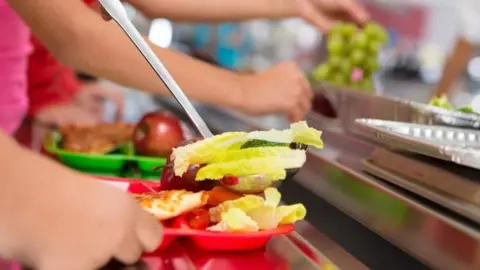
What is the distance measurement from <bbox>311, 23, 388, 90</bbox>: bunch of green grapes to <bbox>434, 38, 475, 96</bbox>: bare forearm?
83 centimetres

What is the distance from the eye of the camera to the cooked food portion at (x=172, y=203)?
70cm

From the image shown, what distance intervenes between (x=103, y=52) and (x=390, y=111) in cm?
45

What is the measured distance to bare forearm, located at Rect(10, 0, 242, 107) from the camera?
3.85ft

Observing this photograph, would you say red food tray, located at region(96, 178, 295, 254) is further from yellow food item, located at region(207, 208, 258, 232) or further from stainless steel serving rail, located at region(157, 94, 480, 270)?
stainless steel serving rail, located at region(157, 94, 480, 270)

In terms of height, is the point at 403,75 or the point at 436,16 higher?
the point at 436,16

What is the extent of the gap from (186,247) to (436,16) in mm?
4254

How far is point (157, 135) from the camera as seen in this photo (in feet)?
3.64

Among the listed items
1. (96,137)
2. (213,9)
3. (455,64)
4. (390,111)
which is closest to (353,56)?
(213,9)

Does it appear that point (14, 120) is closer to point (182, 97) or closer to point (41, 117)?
point (41, 117)

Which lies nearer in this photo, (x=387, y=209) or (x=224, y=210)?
(x=224, y=210)

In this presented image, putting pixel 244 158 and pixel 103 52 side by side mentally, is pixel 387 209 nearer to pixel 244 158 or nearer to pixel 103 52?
pixel 244 158

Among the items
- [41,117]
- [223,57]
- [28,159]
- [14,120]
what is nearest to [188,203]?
[28,159]

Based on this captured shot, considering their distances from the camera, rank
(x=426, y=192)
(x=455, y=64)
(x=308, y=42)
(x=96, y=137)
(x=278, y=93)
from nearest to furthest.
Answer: (x=426, y=192) < (x=96, y=137) < (x=278, y=93) < (x=455, y=64) < (x=308, y=42)

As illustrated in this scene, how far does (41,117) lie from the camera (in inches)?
74.4
